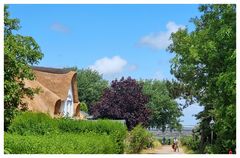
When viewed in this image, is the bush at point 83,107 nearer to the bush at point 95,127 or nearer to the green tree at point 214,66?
the green tree at point 214,66

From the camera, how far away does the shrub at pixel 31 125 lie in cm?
2294

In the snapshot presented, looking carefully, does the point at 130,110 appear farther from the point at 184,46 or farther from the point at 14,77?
the point at 14,77

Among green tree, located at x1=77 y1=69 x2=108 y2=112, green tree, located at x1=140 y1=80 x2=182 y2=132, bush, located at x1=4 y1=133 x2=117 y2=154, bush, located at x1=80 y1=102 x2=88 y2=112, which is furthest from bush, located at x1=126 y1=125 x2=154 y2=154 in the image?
green tree, located at x1=140 y1=80 x2=182 y2=132

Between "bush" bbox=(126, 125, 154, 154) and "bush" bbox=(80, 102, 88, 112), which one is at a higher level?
"bush" bbox=(80, 102, 88, 112)

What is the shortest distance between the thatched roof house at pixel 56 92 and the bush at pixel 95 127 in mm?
7342

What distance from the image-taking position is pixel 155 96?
2539 inches

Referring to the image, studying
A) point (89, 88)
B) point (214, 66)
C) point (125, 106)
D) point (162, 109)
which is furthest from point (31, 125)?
point (162, 109)

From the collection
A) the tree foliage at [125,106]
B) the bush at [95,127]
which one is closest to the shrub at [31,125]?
the bush at [95,127]

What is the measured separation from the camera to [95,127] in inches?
1110

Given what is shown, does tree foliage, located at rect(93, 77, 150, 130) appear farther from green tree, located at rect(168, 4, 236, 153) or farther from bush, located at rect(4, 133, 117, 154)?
bush, located at rect(4, 133, 117, 154)

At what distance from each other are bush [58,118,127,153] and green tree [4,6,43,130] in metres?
5.88

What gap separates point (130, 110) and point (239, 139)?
40.4 metres

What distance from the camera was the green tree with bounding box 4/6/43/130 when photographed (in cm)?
1928

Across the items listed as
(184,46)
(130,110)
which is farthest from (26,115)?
(130,110)
